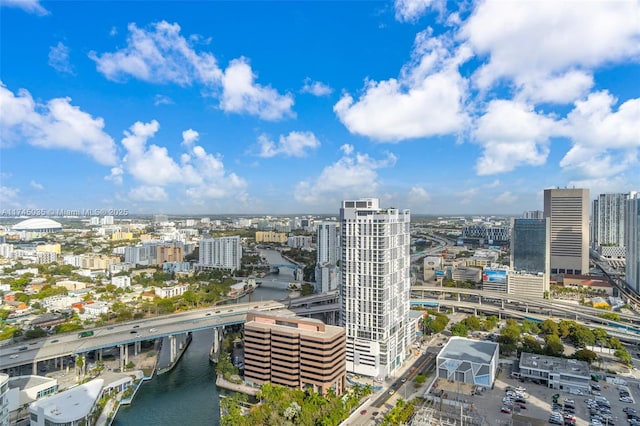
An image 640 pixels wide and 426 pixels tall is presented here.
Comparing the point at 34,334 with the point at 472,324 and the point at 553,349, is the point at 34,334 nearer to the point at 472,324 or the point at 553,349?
the point at 472,324

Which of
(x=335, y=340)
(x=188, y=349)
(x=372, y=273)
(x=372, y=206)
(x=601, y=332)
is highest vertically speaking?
(x=372, y=206)

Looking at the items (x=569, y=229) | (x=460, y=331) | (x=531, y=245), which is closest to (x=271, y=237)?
(x=531, y=245)

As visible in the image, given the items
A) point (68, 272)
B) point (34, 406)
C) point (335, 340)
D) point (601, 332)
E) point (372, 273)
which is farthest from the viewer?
point (68, 272)

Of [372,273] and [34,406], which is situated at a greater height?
[372,273]

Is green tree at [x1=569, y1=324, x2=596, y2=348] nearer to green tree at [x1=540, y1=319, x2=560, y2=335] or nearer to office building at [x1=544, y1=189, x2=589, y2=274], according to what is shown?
green tree at [x1=540, y1=319, x2=560, y2=335]

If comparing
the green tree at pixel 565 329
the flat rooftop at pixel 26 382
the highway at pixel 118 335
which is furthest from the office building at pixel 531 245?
the flat rooftop at pixel 26 382

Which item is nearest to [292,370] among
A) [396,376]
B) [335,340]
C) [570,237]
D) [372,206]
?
[335,340]

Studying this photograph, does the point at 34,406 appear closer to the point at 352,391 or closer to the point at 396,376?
the point at 352,391

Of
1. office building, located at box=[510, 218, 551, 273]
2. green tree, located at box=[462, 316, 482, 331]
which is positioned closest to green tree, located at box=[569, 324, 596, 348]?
A: green tree, located at box=[462, 316, 482, 331]
